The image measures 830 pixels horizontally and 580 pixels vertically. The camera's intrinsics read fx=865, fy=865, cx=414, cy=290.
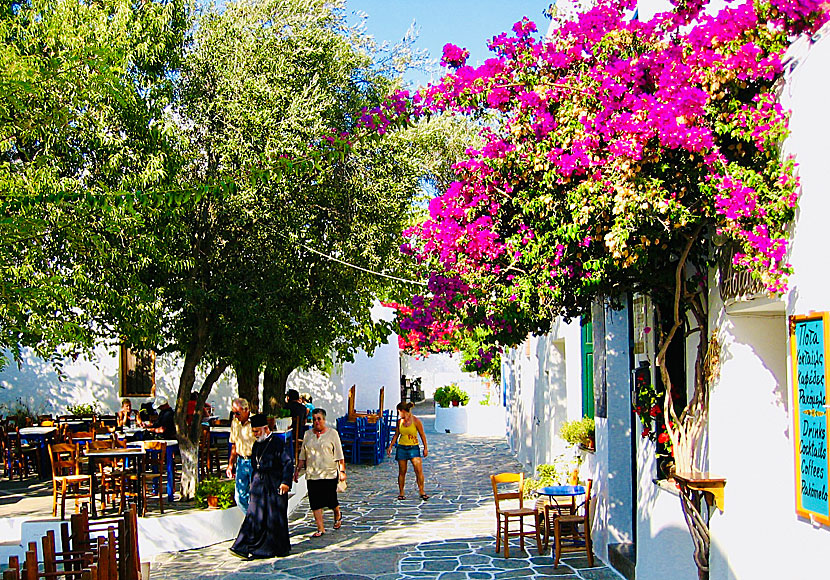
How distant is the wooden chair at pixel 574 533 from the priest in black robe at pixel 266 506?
3.23m

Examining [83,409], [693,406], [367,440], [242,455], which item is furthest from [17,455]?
[693,406]

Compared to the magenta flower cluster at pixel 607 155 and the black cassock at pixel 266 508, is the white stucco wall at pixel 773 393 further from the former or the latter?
the black cassock at pixel 266 508

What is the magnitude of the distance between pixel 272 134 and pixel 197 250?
6.82ft

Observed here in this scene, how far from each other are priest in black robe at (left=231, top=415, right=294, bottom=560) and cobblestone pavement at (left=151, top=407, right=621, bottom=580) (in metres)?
0.19

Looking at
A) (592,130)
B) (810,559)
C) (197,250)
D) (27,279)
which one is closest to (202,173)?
(197,250)

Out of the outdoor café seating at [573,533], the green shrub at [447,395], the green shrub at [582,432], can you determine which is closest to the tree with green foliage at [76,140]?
the outdoor café seating at [573,533]

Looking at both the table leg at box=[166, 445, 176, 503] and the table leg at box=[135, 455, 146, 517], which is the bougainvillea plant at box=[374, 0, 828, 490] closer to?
the table leg at box=[135, 455, 146, 517]

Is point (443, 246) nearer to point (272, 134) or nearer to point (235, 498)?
point (272, 134)

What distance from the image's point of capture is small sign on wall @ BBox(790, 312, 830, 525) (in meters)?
4.98

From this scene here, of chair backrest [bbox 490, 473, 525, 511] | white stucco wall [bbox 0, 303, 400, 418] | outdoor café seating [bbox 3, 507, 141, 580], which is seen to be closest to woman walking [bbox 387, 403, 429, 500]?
chair backrest [bbox 490, 473, 525, 511]

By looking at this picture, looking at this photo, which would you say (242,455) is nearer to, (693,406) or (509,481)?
(509,481)

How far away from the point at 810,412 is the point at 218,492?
842 centimetres

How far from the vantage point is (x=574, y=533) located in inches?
395

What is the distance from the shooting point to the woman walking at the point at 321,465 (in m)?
11.6
